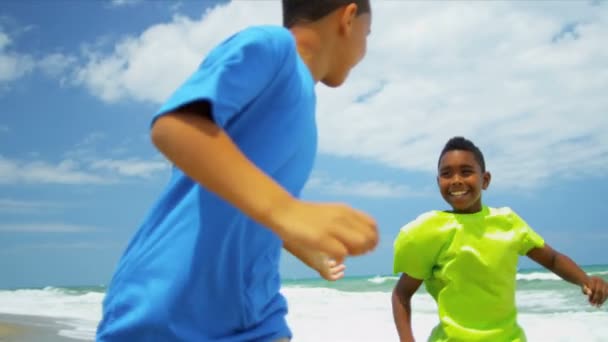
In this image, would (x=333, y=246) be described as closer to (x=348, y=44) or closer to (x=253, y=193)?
(x=253, y=193)

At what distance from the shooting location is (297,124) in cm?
141

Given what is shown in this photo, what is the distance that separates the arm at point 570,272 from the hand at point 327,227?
8.77 ft

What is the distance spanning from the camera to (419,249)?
137 inches

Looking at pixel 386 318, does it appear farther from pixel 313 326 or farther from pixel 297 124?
pixel 297 124

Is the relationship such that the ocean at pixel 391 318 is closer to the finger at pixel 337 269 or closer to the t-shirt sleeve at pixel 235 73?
the finger at pixel 337 269

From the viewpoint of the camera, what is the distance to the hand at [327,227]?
100 centimetres

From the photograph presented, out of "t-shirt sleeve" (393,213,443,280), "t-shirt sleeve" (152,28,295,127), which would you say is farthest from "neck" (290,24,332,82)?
"t-shirt sleeve" (393,213,443,280)

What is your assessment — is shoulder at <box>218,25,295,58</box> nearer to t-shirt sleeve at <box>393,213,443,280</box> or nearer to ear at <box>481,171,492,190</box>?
t-shirt sleeve at <box>393,213,443,280</box>

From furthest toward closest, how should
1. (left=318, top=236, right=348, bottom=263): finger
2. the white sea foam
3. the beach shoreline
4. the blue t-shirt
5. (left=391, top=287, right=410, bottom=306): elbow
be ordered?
the white sea foam, the beach shoreline, (left=391, top=287, right=410, bottom=306): elbow, the blue t-shirt, (left=318, top=236, right=348, bottom=263): finger

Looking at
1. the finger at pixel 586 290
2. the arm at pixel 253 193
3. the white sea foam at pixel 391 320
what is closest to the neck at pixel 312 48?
the arm at pixel 253 193

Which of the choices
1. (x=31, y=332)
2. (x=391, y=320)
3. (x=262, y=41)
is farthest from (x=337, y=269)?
(x=391, y=320)

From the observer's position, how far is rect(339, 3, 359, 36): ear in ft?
5.25

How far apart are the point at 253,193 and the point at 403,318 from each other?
8.65 feet

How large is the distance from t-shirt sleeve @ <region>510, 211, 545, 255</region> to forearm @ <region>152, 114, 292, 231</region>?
9.10 feet
